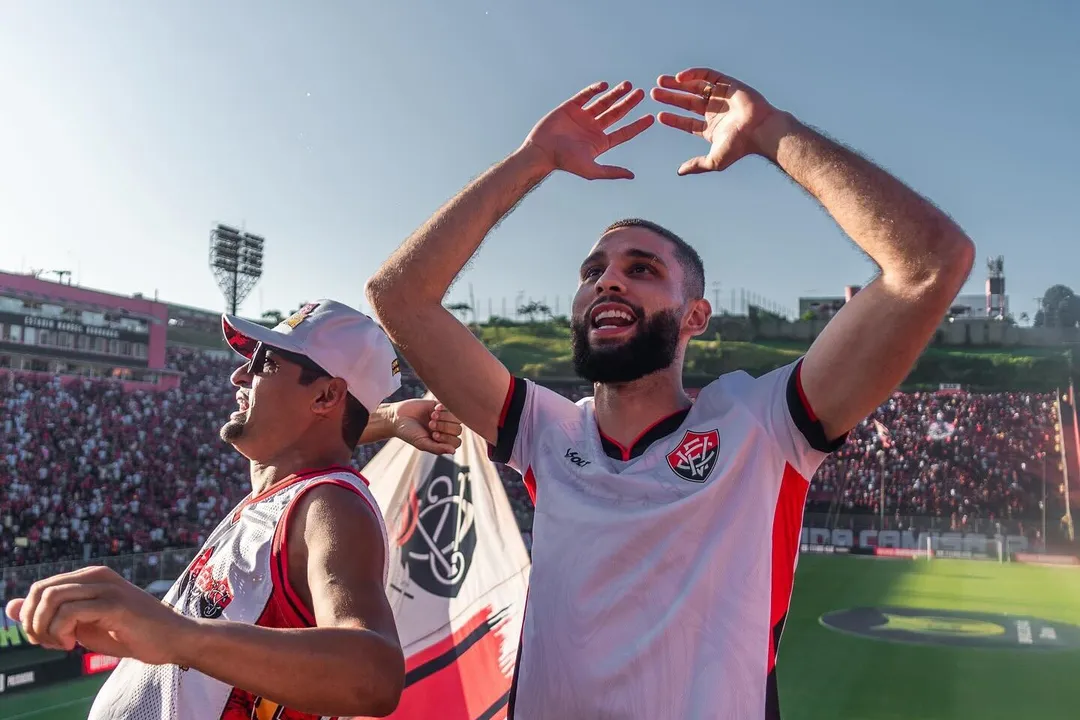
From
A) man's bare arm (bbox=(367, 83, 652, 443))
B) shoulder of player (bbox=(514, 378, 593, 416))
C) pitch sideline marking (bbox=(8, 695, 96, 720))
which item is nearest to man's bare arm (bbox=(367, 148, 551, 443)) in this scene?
man's bare arm (bbox=(367, 83, 652, 443))

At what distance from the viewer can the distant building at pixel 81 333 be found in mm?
28500

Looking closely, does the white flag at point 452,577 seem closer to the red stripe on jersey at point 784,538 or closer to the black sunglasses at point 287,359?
the black sunglasses at point 287,359

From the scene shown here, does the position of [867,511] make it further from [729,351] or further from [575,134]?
[575,134]

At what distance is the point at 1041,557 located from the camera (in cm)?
2912

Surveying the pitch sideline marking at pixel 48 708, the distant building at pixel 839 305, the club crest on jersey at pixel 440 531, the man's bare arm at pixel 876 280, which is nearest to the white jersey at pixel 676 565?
the man's bare arm at pixel 876 280

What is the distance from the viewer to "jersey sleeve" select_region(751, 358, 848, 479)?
2297 millimetres

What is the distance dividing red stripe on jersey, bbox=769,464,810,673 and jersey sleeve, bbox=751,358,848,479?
43 millimetres

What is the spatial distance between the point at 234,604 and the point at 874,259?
1940 millimetres

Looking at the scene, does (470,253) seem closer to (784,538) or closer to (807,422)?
(807,422)

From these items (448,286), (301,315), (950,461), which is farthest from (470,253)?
(950,461)

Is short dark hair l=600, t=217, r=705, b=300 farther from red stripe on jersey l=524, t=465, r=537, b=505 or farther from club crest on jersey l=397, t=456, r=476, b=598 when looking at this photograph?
club crest on jersey l=397, t=456, r=476, b=598

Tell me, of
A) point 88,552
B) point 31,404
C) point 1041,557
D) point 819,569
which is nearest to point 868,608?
point 819,569

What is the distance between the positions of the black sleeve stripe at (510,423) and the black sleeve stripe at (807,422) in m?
0.88

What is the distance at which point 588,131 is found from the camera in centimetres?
280
